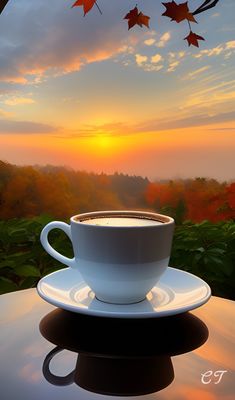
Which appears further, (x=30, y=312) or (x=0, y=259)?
(x=0, y=259)

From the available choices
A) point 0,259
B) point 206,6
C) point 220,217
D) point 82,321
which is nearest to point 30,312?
point 82,321

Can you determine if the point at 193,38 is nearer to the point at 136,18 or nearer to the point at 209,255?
the point at 136,18

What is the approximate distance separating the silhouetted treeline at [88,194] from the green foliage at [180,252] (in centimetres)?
87

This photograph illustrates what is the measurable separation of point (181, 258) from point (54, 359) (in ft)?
2.40

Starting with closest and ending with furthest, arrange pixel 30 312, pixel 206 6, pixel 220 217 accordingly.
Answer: pixel 30 312
pixel 206 6
pixel 220 217

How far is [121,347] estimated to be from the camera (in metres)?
0.64

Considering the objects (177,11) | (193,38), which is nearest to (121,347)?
(177,11)

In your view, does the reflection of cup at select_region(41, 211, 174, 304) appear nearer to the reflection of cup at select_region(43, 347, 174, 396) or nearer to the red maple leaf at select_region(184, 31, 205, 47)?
the reflection of cup at select_region(43, 347, 174, 396)

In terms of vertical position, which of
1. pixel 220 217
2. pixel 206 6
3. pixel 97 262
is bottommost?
pixel 220 217

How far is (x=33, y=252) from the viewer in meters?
1.26

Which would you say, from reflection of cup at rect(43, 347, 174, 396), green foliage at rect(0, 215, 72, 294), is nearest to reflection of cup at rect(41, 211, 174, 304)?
reflection of cup at rect(43, 347, 174, 396)

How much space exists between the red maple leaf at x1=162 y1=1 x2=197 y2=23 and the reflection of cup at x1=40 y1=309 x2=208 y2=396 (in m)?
1.04

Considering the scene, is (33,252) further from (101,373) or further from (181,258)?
(101,373)

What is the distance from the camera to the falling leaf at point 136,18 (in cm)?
169
